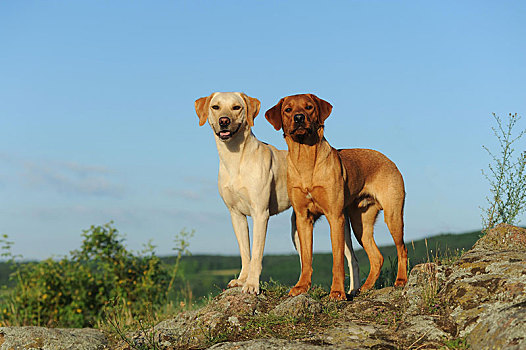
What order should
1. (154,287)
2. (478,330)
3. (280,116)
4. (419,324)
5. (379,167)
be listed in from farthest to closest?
(154,287), (379,167), (280,116), (419,324), (478,330)

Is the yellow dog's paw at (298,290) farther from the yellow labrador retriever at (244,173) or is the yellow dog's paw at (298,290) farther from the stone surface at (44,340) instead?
the stone surface at (44,340)

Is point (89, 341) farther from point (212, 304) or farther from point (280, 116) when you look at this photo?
point (280, 116)

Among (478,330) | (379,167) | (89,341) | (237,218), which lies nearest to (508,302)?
(478,330)

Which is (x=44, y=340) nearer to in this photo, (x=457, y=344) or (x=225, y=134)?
(x=225, y=134)

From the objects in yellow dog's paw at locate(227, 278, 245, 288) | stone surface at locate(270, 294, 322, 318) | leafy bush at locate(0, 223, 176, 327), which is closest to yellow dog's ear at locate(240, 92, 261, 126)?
yellow dog's paw at locate(227, 278, 245, 288)

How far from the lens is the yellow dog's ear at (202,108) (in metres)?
7.16

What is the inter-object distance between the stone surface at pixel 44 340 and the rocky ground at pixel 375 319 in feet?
0.04

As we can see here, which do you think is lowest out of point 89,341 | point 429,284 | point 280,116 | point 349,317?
point 89,341

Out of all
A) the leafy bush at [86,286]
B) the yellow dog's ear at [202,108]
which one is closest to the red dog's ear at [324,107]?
the yellow dog's ear at [202,108]

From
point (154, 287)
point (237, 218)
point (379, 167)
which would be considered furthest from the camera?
point (154, 287)

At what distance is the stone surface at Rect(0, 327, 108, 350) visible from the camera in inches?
277

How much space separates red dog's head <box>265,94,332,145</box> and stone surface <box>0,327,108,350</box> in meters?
4.10

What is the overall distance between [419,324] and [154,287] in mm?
8060

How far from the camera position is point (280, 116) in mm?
6852
